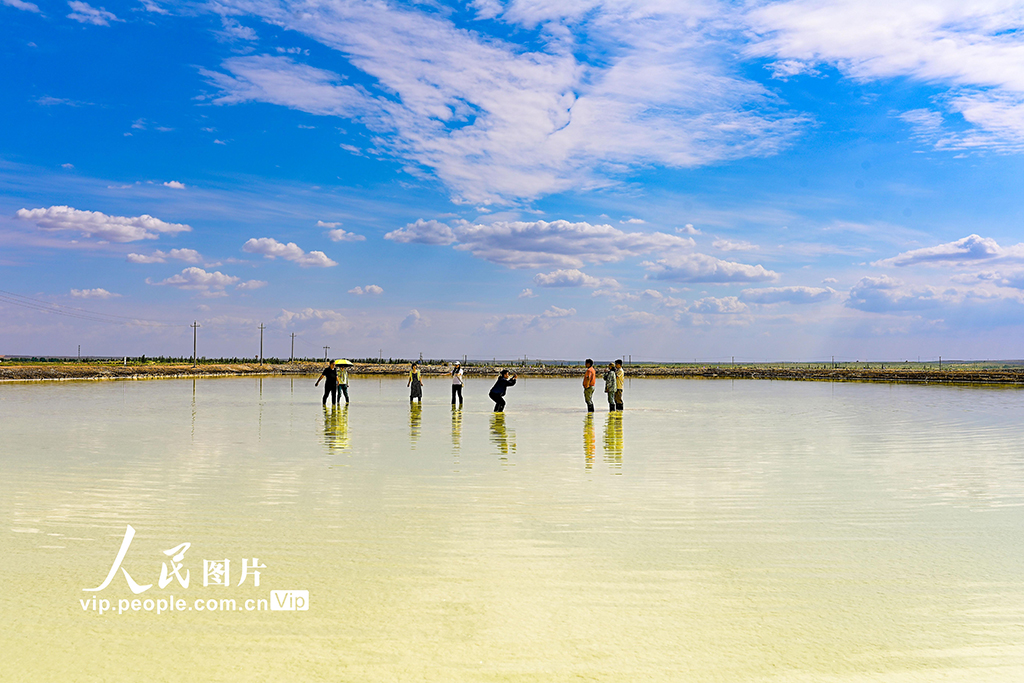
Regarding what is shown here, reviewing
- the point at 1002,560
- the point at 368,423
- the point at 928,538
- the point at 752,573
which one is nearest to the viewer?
the point at 752,573

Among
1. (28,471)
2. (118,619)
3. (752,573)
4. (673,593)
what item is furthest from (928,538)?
(28,471)

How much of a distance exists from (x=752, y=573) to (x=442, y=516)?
3665 mm

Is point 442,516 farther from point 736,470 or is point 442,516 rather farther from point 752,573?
point 736,470

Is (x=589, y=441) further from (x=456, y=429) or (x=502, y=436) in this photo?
(x=456, y=429)

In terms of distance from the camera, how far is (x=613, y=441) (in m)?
15.9

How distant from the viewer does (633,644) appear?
4.74 m

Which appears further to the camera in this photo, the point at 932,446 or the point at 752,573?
the point at 932,446

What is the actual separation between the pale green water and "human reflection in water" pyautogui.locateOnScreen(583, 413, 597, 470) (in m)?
0.14

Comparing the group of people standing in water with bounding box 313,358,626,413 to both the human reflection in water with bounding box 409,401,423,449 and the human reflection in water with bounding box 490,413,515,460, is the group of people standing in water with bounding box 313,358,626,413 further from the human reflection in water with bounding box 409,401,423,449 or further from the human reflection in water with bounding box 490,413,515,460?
the human reflection in water with bounding box 490,413,515,460

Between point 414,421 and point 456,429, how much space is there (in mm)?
2717

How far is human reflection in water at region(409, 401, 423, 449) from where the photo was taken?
16.2 m

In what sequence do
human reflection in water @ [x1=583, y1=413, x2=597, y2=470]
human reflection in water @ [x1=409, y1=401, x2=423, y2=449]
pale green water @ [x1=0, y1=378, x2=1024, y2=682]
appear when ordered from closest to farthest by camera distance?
pale green water @ [x1=0, y1=378, x2=1024, y2=682] < human reflection in water @ [x1=583, y1=413, x2=597, y2=470] < human reflection in water @ [x1=409, y1=401, x2=423, y2=449]

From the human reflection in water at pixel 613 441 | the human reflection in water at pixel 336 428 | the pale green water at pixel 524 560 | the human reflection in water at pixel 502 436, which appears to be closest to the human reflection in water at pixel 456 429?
the pale green water at pixel 524 560

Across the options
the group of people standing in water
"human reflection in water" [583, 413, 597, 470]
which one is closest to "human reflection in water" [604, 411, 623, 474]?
"human reflection in water" [583, 413, 597, 470]
